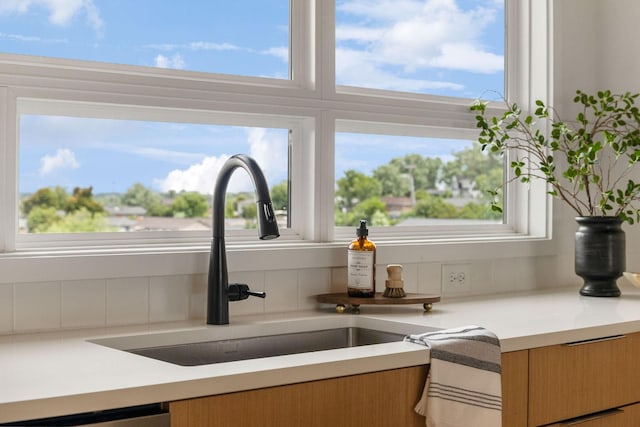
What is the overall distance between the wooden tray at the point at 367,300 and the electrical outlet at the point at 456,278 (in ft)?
1.24

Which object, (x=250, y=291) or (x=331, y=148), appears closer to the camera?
(x=250, y=291)

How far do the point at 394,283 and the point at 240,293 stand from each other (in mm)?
493

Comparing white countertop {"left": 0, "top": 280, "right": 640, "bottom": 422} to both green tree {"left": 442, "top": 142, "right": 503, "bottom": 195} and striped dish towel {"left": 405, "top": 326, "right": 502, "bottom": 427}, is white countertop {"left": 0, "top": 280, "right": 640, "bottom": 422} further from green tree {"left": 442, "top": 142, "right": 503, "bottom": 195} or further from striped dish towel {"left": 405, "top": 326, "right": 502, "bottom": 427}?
green tree {"left": 442, "top": 142, "right": 503, "bottom": 195}

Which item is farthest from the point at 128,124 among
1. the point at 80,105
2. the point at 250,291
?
the point at 250,291

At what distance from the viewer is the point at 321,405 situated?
5.51ft

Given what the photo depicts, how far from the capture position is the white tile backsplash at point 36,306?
6.66 feet

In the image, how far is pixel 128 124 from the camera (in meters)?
2.38

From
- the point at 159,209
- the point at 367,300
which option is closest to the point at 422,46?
the point at 367,300

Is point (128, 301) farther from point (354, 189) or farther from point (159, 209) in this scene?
point (354, 189)

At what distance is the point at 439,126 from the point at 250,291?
3.53ft

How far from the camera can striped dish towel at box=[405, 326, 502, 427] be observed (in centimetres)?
185

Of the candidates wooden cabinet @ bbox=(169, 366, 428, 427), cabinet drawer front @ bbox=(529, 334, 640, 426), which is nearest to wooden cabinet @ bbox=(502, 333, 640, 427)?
cabinet drawer front @ bbox=(529, 334, 640, 426)

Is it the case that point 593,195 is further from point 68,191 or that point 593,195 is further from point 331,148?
point 68,191

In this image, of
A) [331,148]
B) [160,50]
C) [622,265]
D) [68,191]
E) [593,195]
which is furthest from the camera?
[593,195]
